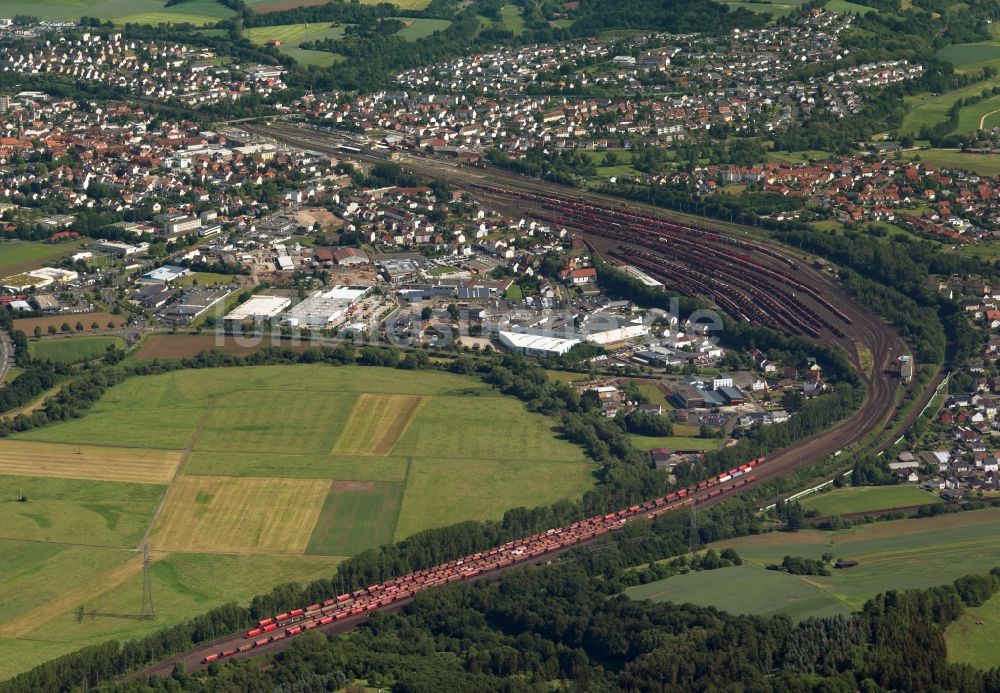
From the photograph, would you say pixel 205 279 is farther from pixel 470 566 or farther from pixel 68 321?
pixel 470 566

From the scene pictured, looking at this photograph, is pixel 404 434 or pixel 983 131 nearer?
pixel 404 434

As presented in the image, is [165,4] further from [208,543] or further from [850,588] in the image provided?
[850,588]

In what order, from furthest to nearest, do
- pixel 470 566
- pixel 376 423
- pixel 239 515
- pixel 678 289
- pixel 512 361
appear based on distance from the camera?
pixel 678 289
pixel 512 361
pixel 376 423
pixel 239 515
pixel 470 566

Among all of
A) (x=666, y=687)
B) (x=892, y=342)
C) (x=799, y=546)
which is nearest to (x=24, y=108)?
(x=892, y=342)

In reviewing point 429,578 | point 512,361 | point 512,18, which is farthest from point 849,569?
point 512,18

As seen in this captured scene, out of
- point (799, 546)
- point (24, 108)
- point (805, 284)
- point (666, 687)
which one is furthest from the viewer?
point (24, 108)

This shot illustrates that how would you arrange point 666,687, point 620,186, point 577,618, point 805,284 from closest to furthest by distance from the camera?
point 666,687 → point 577,618 → point 805,284 → point 620,186

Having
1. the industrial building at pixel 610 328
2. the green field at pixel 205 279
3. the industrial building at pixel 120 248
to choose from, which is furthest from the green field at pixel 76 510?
the industrial building at pixel 120 248
